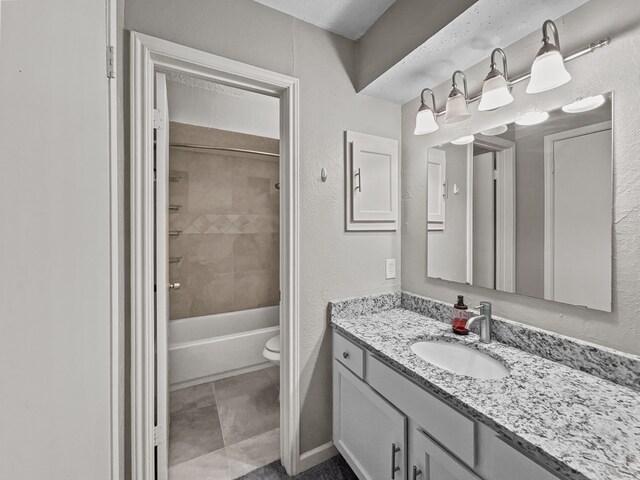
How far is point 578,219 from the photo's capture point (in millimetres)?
1021

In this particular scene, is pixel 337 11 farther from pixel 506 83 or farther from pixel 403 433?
pixel 403 433

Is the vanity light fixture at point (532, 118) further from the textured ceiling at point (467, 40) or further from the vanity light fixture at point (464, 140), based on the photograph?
the textured ceiling at point (467, 40)

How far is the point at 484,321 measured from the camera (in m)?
1.21

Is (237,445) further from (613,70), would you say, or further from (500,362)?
(613,70)

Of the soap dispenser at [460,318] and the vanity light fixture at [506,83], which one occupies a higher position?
the vanity light fixture at [506,83]

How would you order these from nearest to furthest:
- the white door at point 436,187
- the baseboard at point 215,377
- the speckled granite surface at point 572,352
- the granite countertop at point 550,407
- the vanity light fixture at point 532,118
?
the granite countertop at point 550,407 → the speckled granite surface at point 572,352 → the vanity light fixture at point 532,118 → the white door at point 436,187 → the baseboard at point 215,377

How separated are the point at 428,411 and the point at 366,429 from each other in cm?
45

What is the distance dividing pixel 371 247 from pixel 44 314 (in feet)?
4.85

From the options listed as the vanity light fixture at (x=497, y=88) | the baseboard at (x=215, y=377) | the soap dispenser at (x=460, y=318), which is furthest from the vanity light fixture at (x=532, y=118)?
the baseboard at (x=215, y=377)

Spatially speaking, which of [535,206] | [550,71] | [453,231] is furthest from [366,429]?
[550,71]

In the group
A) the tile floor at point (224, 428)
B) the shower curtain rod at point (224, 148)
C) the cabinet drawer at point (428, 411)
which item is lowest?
the tile floor at point (224, 428)

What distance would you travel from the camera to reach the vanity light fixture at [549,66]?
96 centimetres

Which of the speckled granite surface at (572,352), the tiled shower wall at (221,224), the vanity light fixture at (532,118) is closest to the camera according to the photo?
the speckled granite surface at (572,352)

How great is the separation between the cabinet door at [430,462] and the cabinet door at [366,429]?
4 centimetres
